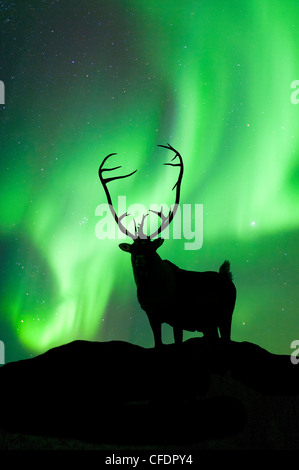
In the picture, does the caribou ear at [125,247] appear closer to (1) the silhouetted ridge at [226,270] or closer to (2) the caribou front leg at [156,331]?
(2) the caribou front leg at [156,331]

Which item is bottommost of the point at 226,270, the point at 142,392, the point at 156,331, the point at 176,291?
the point at 142,392

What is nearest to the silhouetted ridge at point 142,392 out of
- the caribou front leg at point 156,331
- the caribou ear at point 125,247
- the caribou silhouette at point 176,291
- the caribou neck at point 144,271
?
the caribou front leg at point 156,331

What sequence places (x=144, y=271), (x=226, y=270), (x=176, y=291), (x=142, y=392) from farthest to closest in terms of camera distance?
(x=226, y=270), (x=176, y=291), (x=144, y=271), (x=142, y=392)

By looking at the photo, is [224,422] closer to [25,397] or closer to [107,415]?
[107,415]

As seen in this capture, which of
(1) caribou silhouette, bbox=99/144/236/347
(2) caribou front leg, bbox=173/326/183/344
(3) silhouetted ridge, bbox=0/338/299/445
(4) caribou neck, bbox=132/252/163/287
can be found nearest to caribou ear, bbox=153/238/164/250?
(1) caribou silhouette, bbox=99/144/236/347

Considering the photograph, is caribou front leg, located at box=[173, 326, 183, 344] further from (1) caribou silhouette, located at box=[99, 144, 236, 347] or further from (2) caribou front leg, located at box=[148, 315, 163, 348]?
(2) caribou front leg, located at box=[148, 315, 163, 348]

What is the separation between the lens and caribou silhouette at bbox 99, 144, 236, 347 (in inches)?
267

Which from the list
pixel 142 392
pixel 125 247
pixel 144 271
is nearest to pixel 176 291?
pixel 144 271

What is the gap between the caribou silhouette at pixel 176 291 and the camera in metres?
6.78

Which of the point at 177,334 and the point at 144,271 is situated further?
the point at 177,334

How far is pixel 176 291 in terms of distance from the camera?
6.98 m

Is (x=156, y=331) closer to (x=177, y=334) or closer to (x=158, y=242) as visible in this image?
(x=177, y=334)

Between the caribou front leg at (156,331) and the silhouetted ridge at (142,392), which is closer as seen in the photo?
the silhouetted ridge at (142,392)
